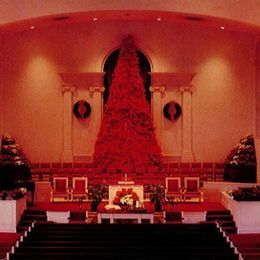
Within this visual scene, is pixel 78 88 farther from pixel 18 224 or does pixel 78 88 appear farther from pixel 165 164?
pixel 18 224

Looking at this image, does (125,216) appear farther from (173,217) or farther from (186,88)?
(186,88)

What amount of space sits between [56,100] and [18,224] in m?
6.53

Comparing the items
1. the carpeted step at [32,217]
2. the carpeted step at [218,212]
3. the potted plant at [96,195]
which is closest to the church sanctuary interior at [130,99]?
the potted plant at [96,195]

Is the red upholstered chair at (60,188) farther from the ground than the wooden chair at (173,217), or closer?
farther from the ground

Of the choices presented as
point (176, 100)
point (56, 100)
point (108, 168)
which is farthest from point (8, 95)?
point (176, 100)

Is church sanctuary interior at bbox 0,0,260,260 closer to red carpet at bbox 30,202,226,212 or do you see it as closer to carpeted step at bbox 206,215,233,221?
red carpet at bbox 30,202,226,212

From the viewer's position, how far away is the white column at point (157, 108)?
936 inches

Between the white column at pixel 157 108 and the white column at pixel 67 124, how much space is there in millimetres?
2754

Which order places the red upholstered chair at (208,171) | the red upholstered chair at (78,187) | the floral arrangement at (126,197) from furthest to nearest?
the red upholstered chair at (208,171), the red upholstered chair at (78,187), the floral arrangement at (126,197)

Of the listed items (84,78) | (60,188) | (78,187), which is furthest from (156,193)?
(84,78)

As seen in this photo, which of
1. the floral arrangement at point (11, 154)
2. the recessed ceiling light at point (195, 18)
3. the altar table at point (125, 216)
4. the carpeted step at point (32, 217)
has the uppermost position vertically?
the recessed ceiling light at point (195, 18)

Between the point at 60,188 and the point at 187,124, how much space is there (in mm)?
5074

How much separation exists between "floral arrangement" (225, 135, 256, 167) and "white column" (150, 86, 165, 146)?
2557 mm

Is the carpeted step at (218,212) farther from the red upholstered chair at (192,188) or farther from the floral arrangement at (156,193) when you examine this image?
the red upholstered chair at (192,188)
